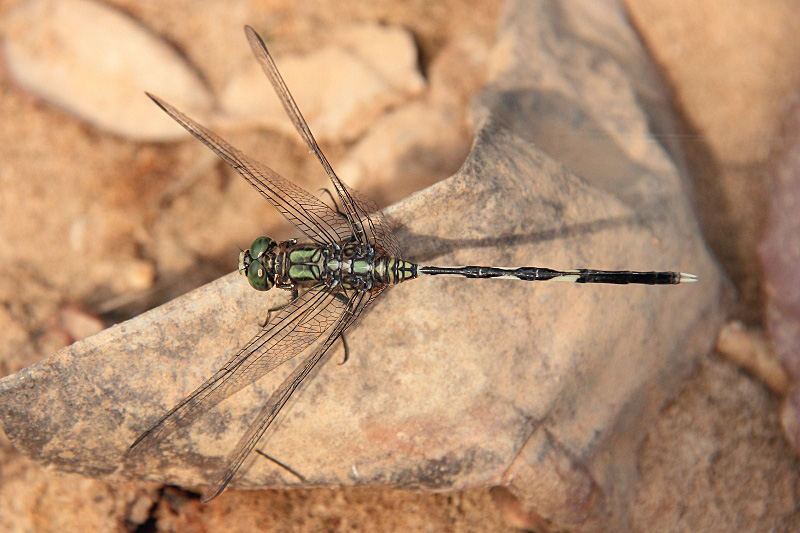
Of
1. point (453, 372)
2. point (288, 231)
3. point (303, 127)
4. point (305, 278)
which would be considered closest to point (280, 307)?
point (305, 278)

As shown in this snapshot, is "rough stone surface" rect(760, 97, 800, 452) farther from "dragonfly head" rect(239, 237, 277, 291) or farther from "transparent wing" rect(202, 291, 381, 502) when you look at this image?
"dragonfly head" rect(239, 237, 277, 291)

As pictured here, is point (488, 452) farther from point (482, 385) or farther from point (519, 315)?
point (519, 315)

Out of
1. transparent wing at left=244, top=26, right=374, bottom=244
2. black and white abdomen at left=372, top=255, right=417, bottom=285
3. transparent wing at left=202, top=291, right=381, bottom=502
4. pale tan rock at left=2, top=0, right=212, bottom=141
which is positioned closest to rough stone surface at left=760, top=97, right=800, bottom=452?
black and white abdomen at left=372, top=255, right=417, bottom=285

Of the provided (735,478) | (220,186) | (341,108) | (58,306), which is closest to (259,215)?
(220,186)

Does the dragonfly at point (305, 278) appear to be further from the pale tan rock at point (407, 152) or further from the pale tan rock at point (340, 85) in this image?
the pale tan rock at point (340, 85)

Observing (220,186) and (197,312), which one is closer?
(197,312)
